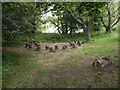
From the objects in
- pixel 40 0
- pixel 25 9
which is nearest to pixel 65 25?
pixel 25 9

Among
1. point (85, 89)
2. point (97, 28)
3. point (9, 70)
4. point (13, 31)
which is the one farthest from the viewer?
point (97, 28)

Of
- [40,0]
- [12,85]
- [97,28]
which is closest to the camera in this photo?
[12,85]

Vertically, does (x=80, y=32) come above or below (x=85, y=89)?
above

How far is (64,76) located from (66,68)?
0.70m

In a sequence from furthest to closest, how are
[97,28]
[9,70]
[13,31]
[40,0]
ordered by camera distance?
[97,28], [13,31], [9,70], [40,0]

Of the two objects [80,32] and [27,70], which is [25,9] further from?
[80,32]

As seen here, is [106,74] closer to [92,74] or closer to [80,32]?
[92,74]

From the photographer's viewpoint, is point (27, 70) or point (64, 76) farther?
point (27, 70)

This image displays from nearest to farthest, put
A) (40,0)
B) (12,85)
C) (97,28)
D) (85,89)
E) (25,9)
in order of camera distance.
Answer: (85,89)
(12,85)
(40,0)
(25,9)
(97,28)

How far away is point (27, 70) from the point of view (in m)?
4.62

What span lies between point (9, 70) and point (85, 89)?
338 centimetres

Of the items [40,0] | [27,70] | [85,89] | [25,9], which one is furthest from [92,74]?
[25,9]

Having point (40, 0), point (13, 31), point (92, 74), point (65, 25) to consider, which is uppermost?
point (65, 25)

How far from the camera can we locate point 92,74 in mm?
3723
